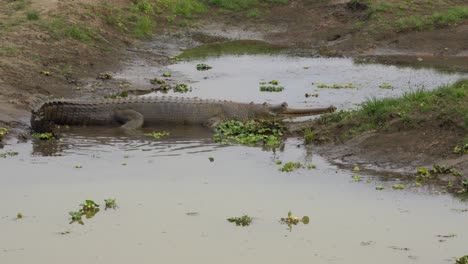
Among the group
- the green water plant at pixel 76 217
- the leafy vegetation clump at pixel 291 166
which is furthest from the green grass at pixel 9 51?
the green water plant at pixel 76 217

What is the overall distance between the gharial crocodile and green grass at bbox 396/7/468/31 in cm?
1068

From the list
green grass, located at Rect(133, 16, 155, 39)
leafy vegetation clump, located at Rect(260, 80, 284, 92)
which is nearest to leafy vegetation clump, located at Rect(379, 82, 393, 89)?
leafy vegetation clump, located at Rect(260, 80, 284, 92)

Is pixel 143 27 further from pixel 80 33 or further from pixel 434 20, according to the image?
pixel 434 20

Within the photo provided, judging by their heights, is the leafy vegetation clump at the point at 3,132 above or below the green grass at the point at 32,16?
below

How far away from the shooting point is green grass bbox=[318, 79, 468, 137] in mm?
11227

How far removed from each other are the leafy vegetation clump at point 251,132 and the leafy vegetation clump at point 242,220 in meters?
3.54

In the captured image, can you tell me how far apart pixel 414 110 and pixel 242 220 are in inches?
160

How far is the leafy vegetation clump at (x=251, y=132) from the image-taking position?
486 inches

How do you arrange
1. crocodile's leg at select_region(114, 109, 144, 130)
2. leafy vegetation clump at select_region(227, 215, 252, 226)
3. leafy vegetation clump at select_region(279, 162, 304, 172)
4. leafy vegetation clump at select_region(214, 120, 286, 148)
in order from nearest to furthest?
1. leafy vegetation clump at select_region(227, 215, 252, 226)
2. leafy vegetation clump at select_region(279, 162, 304, 172)
3. leafy vegetation clump at select_region(214, 120, 286, 148)
4. crocodile's leg at select_region(114, 109, 144, 130)

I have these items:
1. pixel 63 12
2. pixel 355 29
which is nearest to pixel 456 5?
pixel 355 29

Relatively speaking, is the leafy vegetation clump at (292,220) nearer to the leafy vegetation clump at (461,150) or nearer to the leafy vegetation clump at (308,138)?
the leafy vegetation clump at (461,150)

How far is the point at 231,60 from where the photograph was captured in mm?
21094

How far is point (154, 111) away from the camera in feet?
45.3

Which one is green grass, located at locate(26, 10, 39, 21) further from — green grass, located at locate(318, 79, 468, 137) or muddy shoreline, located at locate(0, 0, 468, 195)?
green grass, located at locate(318, 79, 468, 137)
